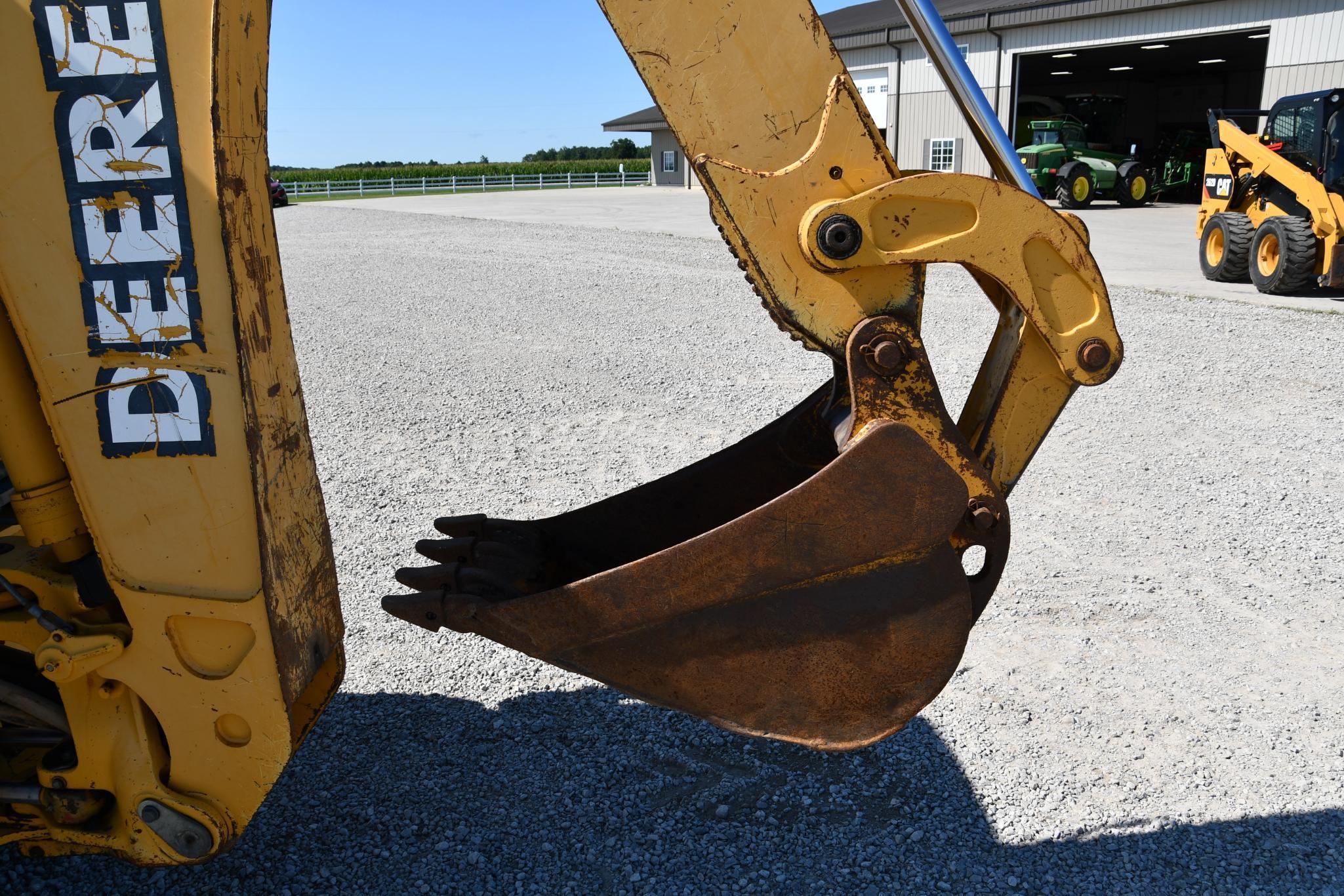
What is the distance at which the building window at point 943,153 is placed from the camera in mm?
25219

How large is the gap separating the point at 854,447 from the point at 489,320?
8081 millimetres

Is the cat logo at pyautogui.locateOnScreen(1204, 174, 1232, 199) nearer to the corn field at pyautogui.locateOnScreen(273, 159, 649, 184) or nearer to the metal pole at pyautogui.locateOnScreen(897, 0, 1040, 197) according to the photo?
the metal pole at pyautogui.locateOnScreen(897, 0, 1040, 197)

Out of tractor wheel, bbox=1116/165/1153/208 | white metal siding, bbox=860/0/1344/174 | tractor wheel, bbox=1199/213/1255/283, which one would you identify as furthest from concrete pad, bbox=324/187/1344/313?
white metal siding, bbox=860/0/1344/174

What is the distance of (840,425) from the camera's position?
224 centimetres

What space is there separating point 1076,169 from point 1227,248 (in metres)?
11.6

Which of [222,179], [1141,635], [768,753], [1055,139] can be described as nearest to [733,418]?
[1141,635]

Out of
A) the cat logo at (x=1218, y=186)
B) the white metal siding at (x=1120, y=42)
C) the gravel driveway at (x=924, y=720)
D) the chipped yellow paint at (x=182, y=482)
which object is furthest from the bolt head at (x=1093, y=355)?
the white metal siding at (x=1120, y=42)

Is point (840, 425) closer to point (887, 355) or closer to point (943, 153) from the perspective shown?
point (887, 355)

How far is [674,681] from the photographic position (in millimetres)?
2100

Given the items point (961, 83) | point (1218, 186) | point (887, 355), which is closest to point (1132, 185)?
point (1218, 186)

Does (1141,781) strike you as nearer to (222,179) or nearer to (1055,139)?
(222,179)

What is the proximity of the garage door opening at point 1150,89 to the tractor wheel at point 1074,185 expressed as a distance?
2.19 metres

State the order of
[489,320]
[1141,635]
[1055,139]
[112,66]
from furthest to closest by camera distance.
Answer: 1. [1055,139]
2. [489,320]
3. [1141,635]
4. [112,66]

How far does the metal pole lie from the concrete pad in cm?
922
